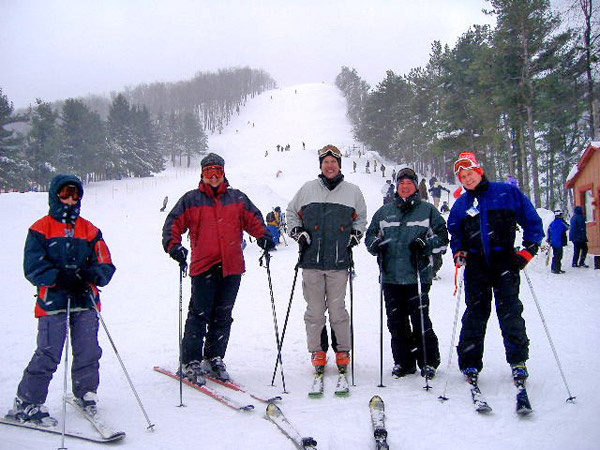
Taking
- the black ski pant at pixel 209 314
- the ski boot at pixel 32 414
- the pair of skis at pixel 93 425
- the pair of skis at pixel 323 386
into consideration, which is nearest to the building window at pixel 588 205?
the pair of skis at pixel 323 386

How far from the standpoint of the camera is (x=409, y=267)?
4.44 metres

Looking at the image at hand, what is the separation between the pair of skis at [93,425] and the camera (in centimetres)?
306

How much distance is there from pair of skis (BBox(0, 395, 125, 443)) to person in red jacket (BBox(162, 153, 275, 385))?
1033 mm

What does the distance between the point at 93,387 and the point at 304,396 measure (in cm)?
179

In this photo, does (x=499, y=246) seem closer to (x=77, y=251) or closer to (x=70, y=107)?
(x=77, y=251)

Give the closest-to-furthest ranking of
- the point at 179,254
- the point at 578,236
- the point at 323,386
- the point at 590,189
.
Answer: the point at 323,386 → the point at 179,254 → the point at 578,236 → the point at 590,189

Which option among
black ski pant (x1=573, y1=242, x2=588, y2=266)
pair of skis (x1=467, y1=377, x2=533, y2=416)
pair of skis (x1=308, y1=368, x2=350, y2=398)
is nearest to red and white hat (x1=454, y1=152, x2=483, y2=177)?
pair of skis (x1=467, y1=377, x2=533, y2=416)

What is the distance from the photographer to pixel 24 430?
3.28m

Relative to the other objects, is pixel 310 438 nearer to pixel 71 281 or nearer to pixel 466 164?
pixel 71 281

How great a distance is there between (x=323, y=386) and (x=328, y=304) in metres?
0.81

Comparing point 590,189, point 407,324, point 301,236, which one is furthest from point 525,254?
point 590,189

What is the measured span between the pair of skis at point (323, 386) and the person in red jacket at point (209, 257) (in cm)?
92

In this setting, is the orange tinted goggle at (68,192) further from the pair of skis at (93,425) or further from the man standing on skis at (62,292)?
the pair of skis at (93,425)

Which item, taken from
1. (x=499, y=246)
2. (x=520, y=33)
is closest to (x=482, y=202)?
(x=499, y=246)
